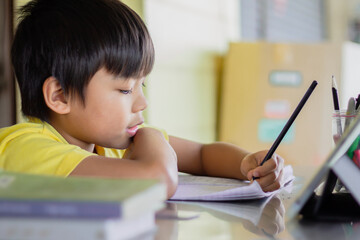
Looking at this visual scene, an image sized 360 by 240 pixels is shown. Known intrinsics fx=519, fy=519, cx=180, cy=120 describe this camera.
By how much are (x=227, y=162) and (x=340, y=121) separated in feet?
1.17

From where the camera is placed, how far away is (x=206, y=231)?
0.57 m

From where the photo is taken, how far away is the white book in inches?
15.6

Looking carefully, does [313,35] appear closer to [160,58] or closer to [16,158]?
[160,58]

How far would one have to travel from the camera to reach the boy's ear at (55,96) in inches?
37.3

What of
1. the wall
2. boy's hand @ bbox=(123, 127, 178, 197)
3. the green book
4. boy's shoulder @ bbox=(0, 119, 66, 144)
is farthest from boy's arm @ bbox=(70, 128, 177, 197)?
the wall

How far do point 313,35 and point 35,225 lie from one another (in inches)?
199

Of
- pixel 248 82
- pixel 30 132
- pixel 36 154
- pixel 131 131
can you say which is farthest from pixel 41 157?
pixel 248 82

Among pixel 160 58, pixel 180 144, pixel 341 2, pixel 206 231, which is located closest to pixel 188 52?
pixel 160 58

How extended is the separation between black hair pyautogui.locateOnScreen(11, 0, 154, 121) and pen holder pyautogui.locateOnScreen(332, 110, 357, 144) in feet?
1.23

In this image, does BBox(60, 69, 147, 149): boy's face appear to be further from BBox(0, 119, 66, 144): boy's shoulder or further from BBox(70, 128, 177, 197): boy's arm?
BBox(70, 128, 177, 197): boy's arm

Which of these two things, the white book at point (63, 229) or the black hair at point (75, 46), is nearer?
the white book at point (63, 229)

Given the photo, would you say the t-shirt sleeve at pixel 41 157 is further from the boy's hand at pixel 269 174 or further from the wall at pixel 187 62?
the wall at pixel 187 62

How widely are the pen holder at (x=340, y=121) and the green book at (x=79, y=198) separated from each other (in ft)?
1.31

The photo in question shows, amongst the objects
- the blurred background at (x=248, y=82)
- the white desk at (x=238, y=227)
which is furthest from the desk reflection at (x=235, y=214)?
the blurred background at (x=248, y=82)
